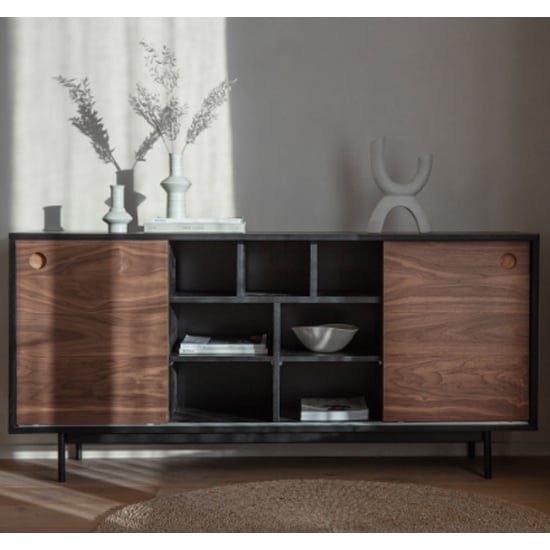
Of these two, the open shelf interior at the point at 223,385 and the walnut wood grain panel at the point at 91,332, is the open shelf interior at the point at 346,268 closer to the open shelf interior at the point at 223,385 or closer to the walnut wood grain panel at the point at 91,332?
the open shelf interior at the point at 223,385

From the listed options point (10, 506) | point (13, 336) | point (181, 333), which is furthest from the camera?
point (181, 333)

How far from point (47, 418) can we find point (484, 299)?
1.40 metres

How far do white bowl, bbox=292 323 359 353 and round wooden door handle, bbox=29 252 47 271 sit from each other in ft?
2.68

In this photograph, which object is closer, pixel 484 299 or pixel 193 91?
pixel 484 299

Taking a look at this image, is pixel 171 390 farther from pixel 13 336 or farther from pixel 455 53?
pixel 455 53

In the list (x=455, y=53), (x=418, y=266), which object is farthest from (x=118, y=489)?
(x=455, y=53)

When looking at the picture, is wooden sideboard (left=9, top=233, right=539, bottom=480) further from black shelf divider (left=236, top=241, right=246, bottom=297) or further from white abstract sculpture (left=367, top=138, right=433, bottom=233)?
white abstract sculpture (left=367, top=138, right=433, bottom=233)

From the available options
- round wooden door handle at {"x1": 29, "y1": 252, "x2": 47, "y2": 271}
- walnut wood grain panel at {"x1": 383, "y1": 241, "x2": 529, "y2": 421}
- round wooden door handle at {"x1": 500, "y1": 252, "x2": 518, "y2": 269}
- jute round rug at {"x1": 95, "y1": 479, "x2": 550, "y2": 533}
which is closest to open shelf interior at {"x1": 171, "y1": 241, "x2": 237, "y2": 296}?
round wooden door handle at {"x1": 29, "y1": 252, "x2": 47, "y2": 271}

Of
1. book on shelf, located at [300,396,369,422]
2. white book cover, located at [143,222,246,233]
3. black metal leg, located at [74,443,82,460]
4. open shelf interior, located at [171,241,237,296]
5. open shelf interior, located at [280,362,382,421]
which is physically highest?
white book cover, located at [143,222,246,233]

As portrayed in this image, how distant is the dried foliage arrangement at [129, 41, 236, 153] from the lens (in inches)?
131

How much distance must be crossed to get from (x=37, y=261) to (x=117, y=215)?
300 millimetres

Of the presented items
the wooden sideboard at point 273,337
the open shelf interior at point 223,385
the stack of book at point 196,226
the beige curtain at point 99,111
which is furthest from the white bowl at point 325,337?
the beige curtain at point 99,111

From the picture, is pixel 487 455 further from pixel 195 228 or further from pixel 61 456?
pixel 61 456
